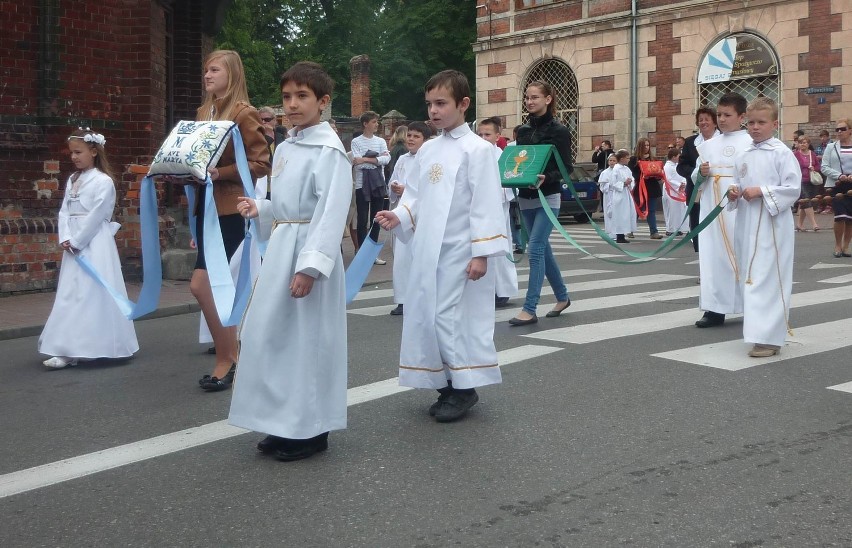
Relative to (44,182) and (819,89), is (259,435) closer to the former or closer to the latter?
(44,182)

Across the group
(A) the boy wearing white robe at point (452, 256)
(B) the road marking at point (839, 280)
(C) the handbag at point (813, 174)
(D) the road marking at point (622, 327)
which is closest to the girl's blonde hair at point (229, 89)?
(A) the boy wearing white robe at point (452, 256)

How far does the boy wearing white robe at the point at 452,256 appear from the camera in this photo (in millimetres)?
5520

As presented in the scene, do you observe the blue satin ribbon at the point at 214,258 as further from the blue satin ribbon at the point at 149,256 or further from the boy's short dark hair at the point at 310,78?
the boy's short dark hair at the point at 310,78

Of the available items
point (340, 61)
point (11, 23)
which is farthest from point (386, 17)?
point (11, 23)

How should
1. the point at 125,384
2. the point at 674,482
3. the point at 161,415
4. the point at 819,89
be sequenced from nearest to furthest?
the point at 674,482
the point at 161,415
the point at 125,384
the point at 819,89

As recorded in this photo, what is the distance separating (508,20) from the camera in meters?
33.3

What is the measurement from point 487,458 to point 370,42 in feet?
160

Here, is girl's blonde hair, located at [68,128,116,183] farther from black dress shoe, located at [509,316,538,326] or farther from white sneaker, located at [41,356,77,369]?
black dress shoe, located at [509,316,538,326]

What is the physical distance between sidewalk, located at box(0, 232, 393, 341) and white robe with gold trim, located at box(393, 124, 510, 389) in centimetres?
491

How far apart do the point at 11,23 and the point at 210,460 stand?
8.36 metres

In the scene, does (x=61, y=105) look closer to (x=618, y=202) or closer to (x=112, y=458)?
(x=112, y=458)

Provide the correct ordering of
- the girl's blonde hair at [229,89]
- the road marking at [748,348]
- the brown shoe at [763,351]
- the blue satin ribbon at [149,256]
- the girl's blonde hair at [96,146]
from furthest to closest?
the girl's blonde hair at [96,146] < the brown shoe at [763,351] < the road marking at [748,348] < the blue satin ribbon at [149,256] < the girl's blonde hair at [229,89]

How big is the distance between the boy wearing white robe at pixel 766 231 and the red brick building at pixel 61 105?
773 cm

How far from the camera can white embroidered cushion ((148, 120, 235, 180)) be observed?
612 cm
